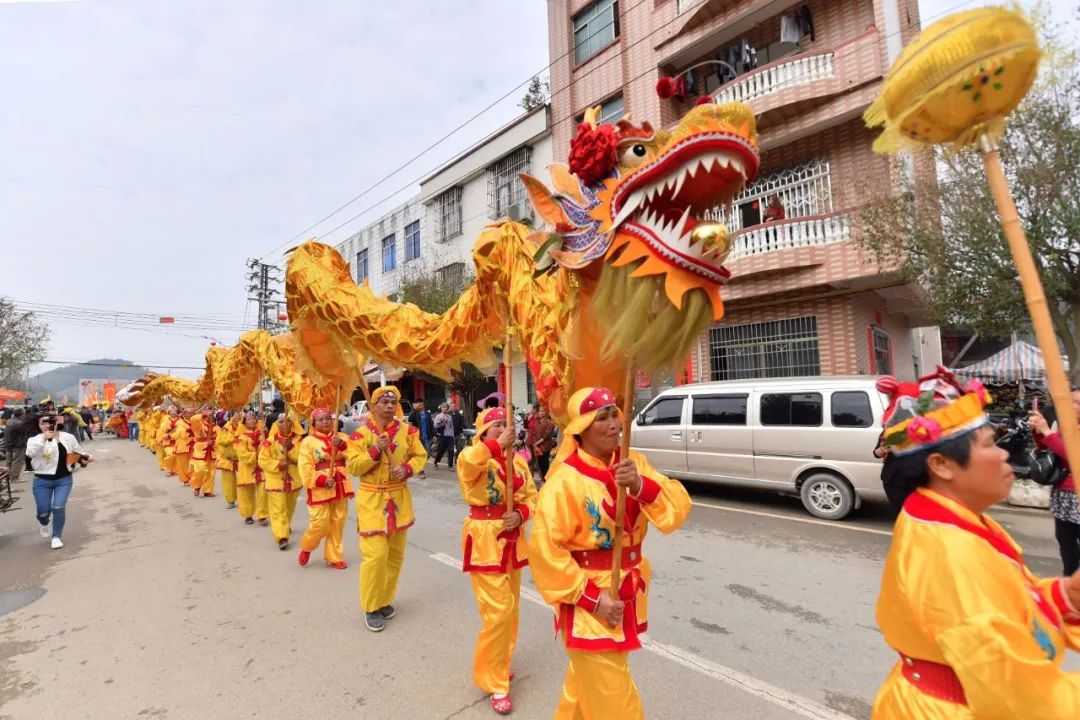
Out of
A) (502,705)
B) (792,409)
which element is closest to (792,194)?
(792,409)

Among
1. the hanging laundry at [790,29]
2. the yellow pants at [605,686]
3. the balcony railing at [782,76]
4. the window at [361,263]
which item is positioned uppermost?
the hanging laundry at [790,29]

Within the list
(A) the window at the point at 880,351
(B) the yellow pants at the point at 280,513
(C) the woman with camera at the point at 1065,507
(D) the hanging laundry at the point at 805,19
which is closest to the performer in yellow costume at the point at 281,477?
(B) the yellow pants at the point at 280,513

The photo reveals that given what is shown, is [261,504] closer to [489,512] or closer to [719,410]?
[489,512]

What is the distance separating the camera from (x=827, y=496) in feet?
20.2

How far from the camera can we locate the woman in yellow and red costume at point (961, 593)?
1.05 meters

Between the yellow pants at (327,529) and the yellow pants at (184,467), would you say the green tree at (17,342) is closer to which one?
the yellow pants at (184,467)

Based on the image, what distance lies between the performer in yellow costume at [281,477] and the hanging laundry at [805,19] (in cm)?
1116

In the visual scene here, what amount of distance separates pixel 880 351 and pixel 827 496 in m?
6.33

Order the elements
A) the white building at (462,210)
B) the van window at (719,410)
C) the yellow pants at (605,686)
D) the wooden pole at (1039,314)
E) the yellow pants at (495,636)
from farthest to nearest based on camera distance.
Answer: the white building at (462,210) → the van window at (719,410) → the yellow pants at (495,636) → the yellow pants at (605,686) → the wooden pole at (1039,314)

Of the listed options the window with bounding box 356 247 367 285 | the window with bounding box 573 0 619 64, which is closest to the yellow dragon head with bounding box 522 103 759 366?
the window with bounding box 573 0 619 64

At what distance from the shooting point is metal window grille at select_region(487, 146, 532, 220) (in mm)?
15227

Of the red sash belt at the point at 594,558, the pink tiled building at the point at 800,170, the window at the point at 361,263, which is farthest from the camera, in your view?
the window at the point at 361,263

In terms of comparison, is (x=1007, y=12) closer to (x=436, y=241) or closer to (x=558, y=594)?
(x=558, y=594)

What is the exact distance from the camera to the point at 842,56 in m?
9.04
